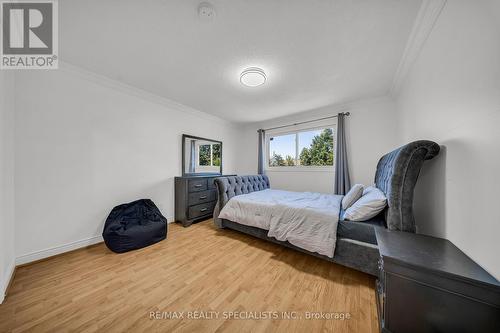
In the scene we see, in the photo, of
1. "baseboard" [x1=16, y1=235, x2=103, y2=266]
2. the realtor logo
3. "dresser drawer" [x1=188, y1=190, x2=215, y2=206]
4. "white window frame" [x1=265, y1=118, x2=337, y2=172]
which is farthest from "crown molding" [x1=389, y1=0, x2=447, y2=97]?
"baseboard" [x1=16, y1=235, x2=103, y2=266]

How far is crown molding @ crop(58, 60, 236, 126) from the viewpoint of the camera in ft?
6.84

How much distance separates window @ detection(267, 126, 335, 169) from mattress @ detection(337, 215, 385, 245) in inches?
80.8

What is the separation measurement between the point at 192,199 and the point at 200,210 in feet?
0.98

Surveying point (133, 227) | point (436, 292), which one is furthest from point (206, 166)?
point (436, 292)

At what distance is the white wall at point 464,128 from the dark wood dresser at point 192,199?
315 cm

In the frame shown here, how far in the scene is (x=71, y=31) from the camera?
5.10 ft

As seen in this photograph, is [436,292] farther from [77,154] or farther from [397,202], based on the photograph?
[77,154]

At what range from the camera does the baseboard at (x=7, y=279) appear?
132 centimetres

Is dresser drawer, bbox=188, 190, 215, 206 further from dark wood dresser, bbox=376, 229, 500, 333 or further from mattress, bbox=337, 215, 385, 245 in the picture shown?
dark wood dresser, bbox=376, 229, 500, 333

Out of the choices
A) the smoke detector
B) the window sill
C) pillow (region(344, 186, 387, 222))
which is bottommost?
pillow (region(344, 186, 387, 222))

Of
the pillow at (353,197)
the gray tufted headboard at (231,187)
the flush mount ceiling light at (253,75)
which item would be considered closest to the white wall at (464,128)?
the pillow at (353,197)

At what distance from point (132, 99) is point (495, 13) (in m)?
3.63

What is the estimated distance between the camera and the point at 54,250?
1966mm

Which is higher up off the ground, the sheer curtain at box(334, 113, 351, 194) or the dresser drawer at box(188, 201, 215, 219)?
the sheer curtain at box(334, 113, 351, 194)
